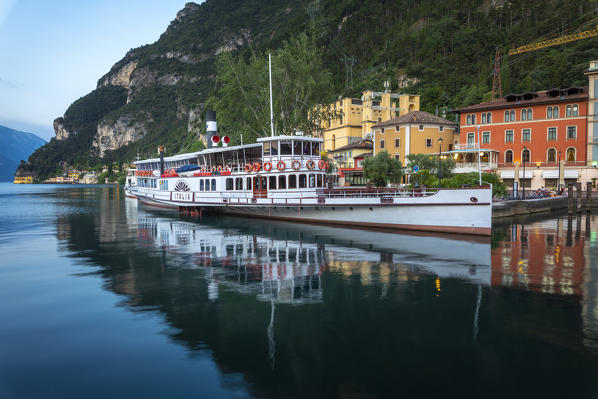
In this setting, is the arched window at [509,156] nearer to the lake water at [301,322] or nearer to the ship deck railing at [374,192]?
the ship deck railing at [374,192]

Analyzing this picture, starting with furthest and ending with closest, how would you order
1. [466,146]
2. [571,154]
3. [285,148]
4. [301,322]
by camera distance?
1. [466,146]
2. [571,154]
3. [285,148]
4. [301,322]

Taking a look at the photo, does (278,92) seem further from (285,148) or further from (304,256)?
(304,256)

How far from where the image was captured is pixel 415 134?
195ft

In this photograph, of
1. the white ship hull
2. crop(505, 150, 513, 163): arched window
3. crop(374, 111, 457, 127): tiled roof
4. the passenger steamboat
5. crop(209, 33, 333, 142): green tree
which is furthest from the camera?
crop(374, 111, 457, 127): tiled roof

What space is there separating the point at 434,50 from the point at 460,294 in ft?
394

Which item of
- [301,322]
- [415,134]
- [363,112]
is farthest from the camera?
[363,112]

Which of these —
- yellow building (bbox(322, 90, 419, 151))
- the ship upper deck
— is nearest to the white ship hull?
the ship upper deck

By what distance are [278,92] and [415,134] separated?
25.6 m

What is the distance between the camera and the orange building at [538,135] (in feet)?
169

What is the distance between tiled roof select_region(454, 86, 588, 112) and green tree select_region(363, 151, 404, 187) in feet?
65.9

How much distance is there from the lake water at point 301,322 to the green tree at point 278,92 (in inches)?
1031

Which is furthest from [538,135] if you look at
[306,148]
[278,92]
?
[306,148]

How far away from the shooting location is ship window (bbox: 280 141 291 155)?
99.1 ft

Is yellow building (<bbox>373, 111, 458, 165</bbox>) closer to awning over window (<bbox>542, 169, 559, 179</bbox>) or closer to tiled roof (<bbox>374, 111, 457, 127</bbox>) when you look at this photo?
tiled roof (<bbox>374, 111, 457, 127</bbox>)
